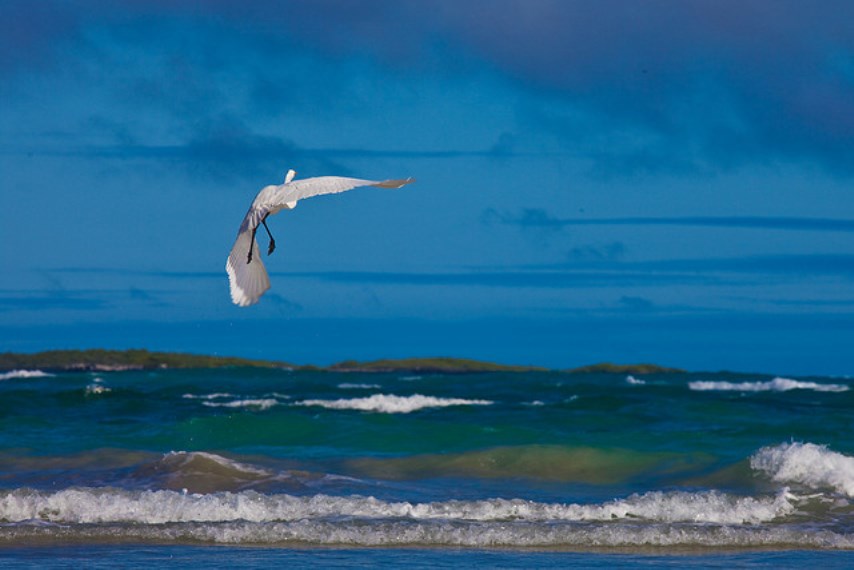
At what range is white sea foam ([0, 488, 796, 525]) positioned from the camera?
31.0 feet

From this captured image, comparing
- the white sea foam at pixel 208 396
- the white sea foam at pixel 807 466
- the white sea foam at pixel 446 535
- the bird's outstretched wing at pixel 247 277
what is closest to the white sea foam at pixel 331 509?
the white sea foam at pixel 446 535

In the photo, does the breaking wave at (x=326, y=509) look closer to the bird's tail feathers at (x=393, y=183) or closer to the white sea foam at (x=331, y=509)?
the white sea foam at (x=331, y=509)

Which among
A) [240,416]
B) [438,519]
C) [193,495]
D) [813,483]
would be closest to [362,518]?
[438,519]

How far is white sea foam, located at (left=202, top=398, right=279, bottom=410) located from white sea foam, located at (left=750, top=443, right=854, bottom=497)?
13.2 meters

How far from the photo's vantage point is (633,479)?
12.3 meters

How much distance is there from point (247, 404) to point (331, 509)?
1499 cm

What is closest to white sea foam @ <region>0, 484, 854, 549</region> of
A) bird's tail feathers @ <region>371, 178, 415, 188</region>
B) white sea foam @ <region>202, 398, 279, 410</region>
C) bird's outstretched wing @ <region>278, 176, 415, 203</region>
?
bird's outstretched wing @ <region>278, 176, 415, 203</region>

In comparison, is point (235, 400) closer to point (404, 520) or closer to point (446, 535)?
point (404, 520)

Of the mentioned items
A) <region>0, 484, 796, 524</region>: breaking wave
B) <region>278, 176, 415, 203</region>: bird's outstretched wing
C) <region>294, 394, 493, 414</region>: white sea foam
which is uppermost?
<region>294, 394, 493, 414</region>: white sea foam

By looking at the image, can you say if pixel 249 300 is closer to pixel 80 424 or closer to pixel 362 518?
pixel 362 518

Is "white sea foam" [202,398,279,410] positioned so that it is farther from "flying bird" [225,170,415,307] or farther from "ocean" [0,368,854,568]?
"flying bird" [225,170,415,307]

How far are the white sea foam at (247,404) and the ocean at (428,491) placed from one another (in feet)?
12.4

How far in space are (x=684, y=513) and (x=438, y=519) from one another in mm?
2115

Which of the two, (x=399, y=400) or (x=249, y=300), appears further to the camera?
(x=399, y=400)
